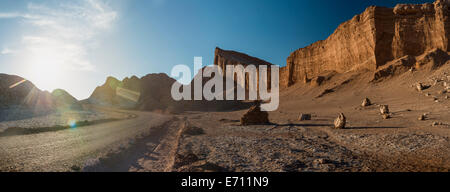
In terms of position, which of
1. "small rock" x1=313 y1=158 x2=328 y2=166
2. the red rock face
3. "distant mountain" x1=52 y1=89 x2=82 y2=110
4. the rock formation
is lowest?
"small rock" x1=313 y1=158 x2=328 y2=166

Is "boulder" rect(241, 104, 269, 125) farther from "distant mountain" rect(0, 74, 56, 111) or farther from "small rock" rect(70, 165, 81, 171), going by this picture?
"distant mountain" rect(0, 74, 56, 111)

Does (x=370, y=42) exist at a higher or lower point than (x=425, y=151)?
higher

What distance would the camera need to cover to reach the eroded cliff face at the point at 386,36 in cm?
3116

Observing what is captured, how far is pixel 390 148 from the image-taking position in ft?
22.0

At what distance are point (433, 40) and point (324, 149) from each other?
38.5 m

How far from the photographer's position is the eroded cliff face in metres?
31.2

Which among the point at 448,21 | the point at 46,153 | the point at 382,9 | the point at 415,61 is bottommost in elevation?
the point at 46,153

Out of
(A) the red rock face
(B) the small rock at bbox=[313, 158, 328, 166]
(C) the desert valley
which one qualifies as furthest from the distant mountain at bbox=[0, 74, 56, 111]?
(A) the red rock face

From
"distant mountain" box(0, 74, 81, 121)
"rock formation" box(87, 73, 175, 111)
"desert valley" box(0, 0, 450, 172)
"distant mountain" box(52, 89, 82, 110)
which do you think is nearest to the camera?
"desert valley" box(0, 0, 450, 172)

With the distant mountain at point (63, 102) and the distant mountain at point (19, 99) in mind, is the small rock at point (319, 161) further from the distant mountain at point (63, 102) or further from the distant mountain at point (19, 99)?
the distant mountain at point (63, 102)

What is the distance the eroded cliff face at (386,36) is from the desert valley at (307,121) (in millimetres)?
153

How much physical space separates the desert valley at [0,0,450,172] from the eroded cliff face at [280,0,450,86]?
153 mm
